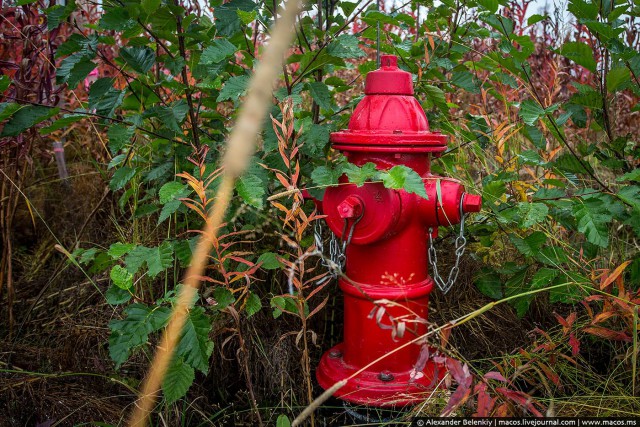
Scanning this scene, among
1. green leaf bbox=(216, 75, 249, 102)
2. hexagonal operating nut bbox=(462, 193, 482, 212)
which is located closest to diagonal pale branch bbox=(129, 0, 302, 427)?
green leaf bbox=(216, 75, 249, 102)

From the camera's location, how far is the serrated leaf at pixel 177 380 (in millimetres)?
1410

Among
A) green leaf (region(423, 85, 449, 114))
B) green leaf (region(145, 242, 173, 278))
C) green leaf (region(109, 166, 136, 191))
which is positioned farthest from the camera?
green leaf (region(423, 85, 449, 114))

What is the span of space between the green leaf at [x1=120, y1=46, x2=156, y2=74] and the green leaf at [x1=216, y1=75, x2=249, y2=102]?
0.28 meters

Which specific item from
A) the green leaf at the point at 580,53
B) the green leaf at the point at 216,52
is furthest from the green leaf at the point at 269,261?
the green leaf at the point at 580,53

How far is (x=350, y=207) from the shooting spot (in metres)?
1.59

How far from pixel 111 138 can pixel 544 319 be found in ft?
5.18

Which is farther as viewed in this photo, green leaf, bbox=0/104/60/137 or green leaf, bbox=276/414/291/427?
green leaf, bbox=0/104/60/137

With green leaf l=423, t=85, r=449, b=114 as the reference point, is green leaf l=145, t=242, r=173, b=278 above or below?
below

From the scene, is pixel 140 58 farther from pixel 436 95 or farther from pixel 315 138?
pixel 436 95

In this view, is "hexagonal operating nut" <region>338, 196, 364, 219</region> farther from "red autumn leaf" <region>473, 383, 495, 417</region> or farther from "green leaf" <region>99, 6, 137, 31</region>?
"green leaf" <region>99, 6, 137, 31</region>

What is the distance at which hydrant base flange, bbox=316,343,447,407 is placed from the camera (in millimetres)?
1634

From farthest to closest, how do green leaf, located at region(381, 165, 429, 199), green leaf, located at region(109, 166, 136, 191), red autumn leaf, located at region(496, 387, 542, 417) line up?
green leaf, located at region(109, 166, 136, 191) → green leaf, located at region(381, 165, 429, 199) → red autumn leaf, located at region(496, 387, 542, 417)

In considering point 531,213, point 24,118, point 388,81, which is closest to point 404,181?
point 388,81

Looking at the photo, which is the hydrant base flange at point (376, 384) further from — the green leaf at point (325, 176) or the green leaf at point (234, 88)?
Result: the green leaf at point (234, 88)
